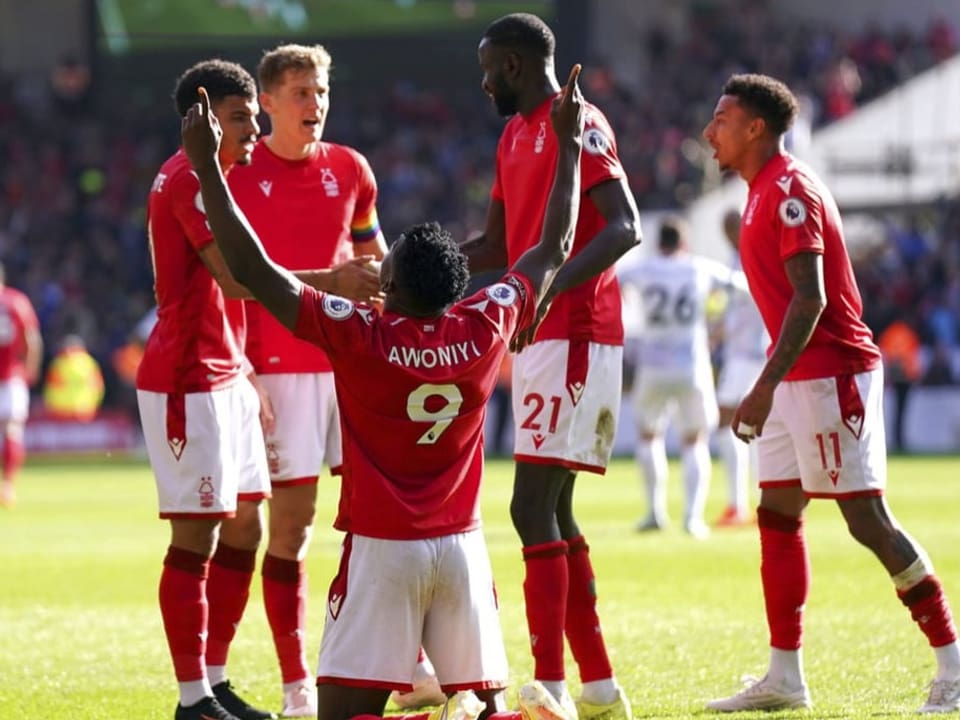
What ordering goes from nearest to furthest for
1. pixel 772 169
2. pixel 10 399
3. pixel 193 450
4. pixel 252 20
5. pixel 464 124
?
pixel 193 450
pixel 772 169
pixel 10 399
pixel 252 20
pixel 464 124

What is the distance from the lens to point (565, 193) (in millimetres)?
6418

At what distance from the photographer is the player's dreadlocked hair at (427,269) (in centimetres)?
574

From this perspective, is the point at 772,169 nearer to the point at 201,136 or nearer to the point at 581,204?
the point at 581,204

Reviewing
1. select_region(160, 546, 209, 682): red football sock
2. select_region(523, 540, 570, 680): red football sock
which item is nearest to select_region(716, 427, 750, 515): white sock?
select_region(523, 540, 570, 680): red football sock

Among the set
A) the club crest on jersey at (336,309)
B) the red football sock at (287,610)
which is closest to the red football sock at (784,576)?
A: the red football sock at (287,610)

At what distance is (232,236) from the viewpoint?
5.75 m

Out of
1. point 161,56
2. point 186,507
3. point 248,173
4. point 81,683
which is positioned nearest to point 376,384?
point 186,507

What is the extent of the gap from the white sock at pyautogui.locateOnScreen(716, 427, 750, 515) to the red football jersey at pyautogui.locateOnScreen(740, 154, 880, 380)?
27.7ft

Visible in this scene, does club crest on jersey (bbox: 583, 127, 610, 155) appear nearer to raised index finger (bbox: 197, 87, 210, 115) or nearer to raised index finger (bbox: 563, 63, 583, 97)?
raised index finger (bbox: 563, 63, 583, 97)

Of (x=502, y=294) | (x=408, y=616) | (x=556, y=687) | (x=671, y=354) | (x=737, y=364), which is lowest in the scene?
(x=556, y=687)

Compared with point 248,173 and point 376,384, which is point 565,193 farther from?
point 248,173

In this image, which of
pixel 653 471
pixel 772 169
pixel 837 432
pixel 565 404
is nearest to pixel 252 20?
pixel 653 471

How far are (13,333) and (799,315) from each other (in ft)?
46.5

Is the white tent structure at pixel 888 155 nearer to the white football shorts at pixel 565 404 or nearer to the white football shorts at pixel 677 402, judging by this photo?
the white football shorts at pixel 677 402
